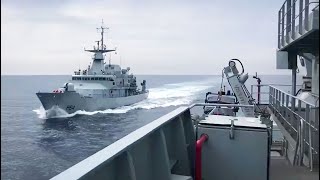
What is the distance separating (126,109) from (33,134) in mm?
21649

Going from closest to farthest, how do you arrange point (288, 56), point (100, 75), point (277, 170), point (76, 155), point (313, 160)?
point (313, 160), point (277, 170), point (288, 56), point (76, 155), point (100, 75)

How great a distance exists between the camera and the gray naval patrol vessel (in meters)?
50.9

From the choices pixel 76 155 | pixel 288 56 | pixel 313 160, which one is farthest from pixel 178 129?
pixel 76 155

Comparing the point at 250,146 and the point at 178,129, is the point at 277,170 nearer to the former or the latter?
the point at 250,146

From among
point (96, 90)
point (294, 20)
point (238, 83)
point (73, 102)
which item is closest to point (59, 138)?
point (73, 102)

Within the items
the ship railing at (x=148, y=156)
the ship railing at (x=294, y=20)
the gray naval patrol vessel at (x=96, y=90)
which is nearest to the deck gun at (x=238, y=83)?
the ship railing at (x=294, y=20)

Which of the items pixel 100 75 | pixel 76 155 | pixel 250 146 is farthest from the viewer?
pixel 100 75

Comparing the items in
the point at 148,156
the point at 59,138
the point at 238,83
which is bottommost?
the point at 59,138

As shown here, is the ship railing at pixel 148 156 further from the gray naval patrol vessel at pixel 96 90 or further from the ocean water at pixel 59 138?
the gray naval patrol vessel at pixel 96 90

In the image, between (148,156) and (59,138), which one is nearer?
(148,156)

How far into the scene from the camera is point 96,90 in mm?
56469

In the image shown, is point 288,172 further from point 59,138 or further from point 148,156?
point 59,138

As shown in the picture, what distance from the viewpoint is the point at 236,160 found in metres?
4.61

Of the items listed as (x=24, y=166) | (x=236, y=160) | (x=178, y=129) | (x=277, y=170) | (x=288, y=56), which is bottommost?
(x=24, y=166)
